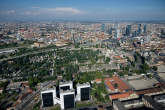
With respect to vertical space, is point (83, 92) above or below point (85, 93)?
above

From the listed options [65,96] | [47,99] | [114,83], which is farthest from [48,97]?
[114,83]

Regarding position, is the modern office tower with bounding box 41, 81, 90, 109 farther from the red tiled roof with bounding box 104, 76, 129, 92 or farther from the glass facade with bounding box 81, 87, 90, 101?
the red tiled roof with bounding box 104, 76, 129, 92

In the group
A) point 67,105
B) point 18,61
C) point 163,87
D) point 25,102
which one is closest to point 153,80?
point 163,87

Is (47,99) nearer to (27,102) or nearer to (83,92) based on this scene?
(27,102)

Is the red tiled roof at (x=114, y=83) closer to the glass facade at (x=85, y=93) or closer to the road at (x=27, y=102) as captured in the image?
the glass facade at (x=85, y=93)

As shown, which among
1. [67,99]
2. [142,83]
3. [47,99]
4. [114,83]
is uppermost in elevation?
[67,99]

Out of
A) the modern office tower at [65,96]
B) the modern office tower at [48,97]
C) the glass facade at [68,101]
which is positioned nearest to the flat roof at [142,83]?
the modern office tower at [65,96]

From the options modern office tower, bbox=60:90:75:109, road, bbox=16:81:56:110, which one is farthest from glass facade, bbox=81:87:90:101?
road, bbox=16:81:56:110

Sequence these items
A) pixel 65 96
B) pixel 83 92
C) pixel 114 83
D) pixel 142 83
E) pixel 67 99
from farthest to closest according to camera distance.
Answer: pixel 142 83, pixel 114 83, pixel 83 92, pixel 67 99, pixel 65 96
